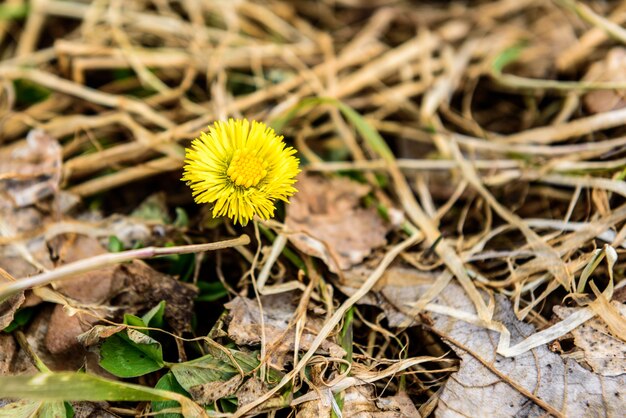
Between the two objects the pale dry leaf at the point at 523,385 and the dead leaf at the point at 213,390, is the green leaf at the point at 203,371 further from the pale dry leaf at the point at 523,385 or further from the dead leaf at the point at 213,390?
the pale dry leaf at the point at 523,385

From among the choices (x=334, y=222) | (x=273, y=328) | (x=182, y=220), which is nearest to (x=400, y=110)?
(x=334, y=222)

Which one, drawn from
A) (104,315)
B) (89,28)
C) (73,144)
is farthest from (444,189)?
(89,28)

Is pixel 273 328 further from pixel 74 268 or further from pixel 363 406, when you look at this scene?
pixel 74 268

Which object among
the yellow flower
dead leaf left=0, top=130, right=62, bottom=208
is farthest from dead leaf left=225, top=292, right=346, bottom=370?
dead leaf left=0, top=130, right=62, bottom=208

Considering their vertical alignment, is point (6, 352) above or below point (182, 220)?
below

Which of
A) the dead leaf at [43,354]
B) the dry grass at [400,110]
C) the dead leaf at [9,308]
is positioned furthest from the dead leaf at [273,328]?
the dead leaf at [9,308]

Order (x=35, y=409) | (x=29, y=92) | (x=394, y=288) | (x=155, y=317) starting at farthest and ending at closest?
(x=29, y=92), (x=394, y=288), (x=155, y=317), (x=35, y=409)

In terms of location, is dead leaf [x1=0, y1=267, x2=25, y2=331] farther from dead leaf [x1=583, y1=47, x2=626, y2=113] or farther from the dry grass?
dead leaf [x1=583, y1=47, x2=626, y2=113]
